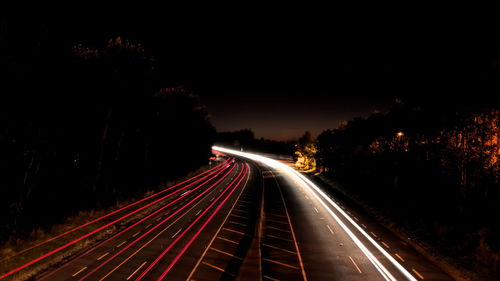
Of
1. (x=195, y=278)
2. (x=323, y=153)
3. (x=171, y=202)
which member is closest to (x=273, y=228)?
(x=195, y=278)

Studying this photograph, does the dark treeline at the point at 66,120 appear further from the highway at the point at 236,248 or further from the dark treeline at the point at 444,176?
the dark treeline at the point at 444,176

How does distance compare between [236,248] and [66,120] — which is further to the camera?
[66,120]

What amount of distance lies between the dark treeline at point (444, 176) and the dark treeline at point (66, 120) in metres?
25.0

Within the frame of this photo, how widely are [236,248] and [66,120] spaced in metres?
16.4

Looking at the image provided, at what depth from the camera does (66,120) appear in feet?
72.5

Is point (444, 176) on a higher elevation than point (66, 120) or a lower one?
lower

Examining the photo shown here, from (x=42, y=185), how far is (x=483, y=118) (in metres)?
32.1

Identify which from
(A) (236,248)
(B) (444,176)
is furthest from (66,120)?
(B) (444,176)

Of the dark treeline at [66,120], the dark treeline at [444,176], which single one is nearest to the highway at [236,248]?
the dark treeline at [444,176]

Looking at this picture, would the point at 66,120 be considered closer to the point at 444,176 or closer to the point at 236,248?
the point at 236,248

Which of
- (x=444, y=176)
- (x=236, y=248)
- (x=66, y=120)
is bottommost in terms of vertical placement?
(x=236, y=248)

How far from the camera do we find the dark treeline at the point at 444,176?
57.3 feet

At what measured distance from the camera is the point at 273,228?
21.4m

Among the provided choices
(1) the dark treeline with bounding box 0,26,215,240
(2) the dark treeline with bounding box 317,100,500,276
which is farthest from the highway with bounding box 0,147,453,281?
(1) the dark treeline with bounding box 0,26,215,240
